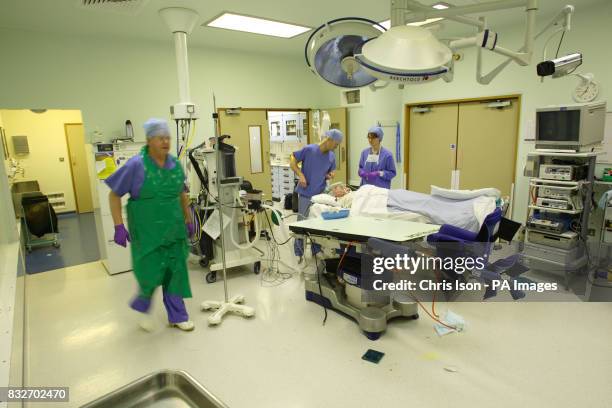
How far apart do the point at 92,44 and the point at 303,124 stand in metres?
3.41

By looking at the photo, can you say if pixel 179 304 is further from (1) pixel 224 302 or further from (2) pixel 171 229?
(2) pixel 171 229

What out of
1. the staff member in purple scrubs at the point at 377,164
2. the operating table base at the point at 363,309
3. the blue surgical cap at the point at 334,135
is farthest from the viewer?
the staff member in purple scrubs at the point at 377,164

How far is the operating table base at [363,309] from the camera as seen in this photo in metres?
2.51

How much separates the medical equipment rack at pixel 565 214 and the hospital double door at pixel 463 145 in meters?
1.08

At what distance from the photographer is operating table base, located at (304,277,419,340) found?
8.23 feet

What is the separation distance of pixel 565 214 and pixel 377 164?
1811mm

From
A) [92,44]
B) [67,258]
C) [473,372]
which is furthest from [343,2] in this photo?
[67,258]

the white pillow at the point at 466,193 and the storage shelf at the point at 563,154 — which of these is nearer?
the white pillow at the point at 466,193

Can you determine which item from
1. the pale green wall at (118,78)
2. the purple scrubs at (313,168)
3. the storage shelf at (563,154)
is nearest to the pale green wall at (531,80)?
the storage shelf at (563,154)

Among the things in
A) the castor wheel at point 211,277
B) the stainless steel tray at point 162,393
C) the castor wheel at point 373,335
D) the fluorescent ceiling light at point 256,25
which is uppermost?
the fluorescent ceiling light at point 256,25

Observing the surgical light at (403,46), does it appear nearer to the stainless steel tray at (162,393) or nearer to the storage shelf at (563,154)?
the stainless steel tray at (162,393)

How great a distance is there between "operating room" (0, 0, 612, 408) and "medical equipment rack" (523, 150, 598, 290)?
2cm

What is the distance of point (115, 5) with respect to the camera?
3.20m

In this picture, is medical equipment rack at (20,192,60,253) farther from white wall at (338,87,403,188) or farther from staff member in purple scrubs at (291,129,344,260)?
white wall at (338,87,403,188)
